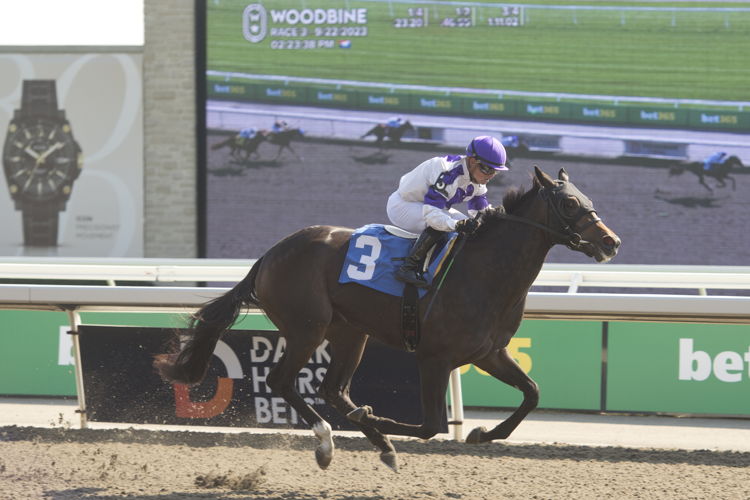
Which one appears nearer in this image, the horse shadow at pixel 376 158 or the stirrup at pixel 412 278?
the stirrup at pixel 412 278

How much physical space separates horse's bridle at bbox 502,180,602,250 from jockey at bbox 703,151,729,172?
8.96m

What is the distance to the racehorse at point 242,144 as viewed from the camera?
13.3 meters

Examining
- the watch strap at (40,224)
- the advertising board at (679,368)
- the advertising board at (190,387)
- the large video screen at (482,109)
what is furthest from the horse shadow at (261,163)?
the advertising board at (679,368)

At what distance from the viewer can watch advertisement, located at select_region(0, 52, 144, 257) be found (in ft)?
45.0

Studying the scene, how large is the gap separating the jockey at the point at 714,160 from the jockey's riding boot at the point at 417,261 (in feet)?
30.2

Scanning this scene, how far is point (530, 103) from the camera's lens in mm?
13055

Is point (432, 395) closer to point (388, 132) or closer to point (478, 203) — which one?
point (478, 203)

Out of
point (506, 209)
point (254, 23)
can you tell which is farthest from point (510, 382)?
point (254, 23)

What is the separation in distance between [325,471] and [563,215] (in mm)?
1775

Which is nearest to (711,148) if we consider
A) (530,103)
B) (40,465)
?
(530,103)

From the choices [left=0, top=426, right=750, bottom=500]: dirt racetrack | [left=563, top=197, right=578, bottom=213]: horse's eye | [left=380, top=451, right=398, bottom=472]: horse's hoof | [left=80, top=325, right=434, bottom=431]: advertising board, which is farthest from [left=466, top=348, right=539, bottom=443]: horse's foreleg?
[left=80, top=325, right=434, bottom=431]: advertising board

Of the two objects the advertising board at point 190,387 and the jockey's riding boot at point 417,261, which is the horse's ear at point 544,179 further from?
the advertising board at point 190,387

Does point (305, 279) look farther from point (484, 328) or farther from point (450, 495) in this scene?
point (450, 495)

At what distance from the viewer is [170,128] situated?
13484 millimetres
